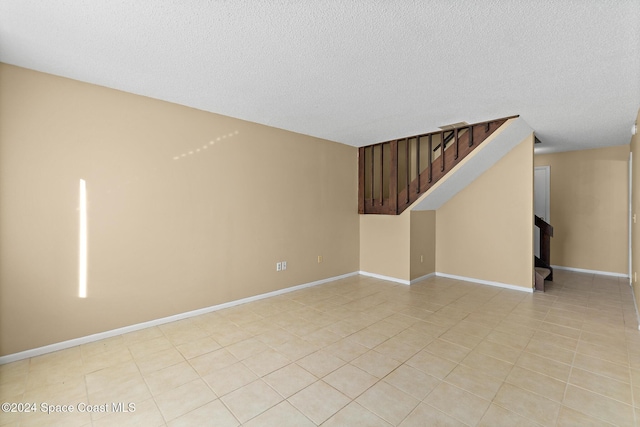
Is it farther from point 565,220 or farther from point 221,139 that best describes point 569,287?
point 221,139

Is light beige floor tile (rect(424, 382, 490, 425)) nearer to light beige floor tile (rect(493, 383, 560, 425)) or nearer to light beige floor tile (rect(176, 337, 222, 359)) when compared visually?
light beige floor tile (rect(493, 383, 560, 425))

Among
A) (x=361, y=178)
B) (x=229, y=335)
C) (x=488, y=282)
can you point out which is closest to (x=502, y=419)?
(x=229, y=335)

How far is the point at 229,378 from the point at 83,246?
73.7 inches

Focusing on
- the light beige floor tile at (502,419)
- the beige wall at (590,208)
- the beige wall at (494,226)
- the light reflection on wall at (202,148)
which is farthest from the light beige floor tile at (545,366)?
the beige wall at (590,208)

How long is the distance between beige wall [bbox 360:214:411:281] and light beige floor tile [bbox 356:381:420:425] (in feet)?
9.75

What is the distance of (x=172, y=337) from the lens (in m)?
2.91

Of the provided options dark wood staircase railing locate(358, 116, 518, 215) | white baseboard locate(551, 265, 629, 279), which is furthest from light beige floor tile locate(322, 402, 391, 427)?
white baseboard locate(551, 265, 629, 279)

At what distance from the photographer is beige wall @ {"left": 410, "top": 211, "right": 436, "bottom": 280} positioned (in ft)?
16.3

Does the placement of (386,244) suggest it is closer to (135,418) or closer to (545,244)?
(545,244)

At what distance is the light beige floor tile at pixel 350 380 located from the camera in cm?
208

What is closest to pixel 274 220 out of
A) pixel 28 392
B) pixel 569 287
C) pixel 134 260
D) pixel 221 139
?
pixel 221 139

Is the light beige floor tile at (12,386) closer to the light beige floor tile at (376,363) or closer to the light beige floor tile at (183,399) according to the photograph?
the light beige floor tile at (183,399)

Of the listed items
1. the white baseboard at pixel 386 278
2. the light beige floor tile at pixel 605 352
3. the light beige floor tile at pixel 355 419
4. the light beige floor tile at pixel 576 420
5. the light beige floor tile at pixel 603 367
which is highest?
the white baseboard at pixel 386 278

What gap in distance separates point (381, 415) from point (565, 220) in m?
6.13
